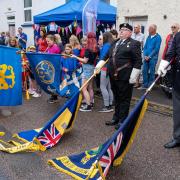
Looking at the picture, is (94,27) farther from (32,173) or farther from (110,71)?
(32,173)

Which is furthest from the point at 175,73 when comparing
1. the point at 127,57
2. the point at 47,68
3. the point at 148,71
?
the point at 148,71

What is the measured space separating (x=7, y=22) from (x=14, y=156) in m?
17.4

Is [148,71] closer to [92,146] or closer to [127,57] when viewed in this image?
[127,57]

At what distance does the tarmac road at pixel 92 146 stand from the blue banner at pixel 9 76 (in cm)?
37

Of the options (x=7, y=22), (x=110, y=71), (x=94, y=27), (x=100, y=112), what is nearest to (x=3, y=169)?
(x=110, y=71)

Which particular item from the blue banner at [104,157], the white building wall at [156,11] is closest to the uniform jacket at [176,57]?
the blue banner at [104,157]

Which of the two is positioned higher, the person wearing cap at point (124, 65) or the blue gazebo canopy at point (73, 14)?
the blue gazebo canopy at point (73, 14)

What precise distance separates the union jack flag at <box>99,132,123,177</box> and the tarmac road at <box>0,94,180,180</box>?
28 centimetres

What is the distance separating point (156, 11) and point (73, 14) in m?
3.13

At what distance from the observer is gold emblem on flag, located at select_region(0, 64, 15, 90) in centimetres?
632

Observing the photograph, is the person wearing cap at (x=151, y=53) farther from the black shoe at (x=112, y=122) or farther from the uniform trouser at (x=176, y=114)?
the uniform trouser at (x=176, y=114)

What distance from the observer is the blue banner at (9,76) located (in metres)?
6.32

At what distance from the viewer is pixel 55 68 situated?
22.0 ft

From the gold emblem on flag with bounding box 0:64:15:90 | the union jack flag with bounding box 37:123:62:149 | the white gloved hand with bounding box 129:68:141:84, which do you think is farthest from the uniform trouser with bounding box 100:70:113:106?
the union jack flag with bounding box 37:123:62:149
